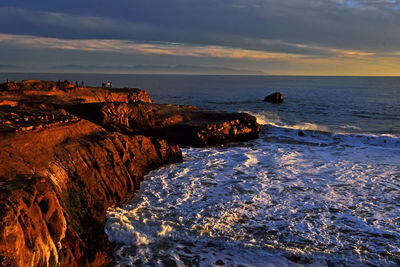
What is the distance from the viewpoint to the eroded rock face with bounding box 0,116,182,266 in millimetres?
4711

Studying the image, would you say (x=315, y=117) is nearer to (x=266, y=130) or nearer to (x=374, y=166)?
(x=266, y=130)

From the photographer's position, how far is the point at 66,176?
306 inches

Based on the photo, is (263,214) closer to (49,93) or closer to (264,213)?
(264,213)

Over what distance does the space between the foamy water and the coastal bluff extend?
71cm

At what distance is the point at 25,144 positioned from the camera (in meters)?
7.77

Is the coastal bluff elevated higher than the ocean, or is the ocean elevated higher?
the coastal bluff

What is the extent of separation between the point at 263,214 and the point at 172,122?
1173 cm

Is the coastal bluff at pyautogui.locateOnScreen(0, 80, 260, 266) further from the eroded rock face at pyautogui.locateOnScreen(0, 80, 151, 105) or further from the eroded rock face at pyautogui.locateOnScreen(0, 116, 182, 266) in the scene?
the eroded rock face at pyautogui.locateOnScreen(0, 80, 151, 105)

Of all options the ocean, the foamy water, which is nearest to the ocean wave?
the ocean

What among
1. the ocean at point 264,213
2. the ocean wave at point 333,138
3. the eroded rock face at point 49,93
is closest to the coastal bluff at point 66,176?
the ocean at point 264,213

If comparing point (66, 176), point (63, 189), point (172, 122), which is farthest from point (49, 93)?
point (63, 189)

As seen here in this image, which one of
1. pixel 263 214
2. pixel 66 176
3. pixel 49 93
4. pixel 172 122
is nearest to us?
pixel 66 176

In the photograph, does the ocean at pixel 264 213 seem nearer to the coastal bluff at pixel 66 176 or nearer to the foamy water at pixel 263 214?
the foamy water at pixel 263 214

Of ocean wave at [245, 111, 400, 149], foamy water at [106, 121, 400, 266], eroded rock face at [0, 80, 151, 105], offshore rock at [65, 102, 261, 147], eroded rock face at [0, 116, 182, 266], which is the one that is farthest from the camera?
ocean wave at [245, 111, 400, 149]
